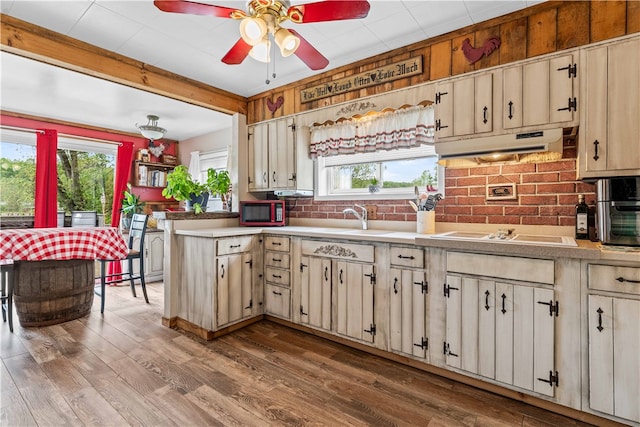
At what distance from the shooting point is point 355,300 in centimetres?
256

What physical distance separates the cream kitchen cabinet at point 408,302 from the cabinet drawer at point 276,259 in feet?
3.47

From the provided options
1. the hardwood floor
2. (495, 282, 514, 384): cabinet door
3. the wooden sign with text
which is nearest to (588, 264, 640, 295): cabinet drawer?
(495, 282, 514, 384): cabinet door

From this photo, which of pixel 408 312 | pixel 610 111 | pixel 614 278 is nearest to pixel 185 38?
pixel 408 312

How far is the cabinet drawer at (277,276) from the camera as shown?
3.02 meters

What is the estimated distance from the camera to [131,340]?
8.95 ft

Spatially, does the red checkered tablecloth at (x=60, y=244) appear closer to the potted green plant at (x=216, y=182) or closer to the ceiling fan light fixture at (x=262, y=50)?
the potted green plant at (x=216, y=182)

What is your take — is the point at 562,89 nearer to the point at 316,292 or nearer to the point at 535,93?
the point at 535,93

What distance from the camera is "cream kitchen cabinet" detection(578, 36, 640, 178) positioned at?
1.74 meters

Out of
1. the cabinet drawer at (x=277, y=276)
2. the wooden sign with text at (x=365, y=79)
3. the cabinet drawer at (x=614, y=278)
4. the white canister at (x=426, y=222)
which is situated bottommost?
the cabinet drawer at (x=277, y=276)

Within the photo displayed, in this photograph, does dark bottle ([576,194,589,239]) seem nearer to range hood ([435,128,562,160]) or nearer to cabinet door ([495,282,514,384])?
range hood ([435,128,562,160])

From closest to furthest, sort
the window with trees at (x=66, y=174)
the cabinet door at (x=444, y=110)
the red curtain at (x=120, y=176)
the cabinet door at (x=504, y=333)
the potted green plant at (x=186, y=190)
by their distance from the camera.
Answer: the cabinet door at (x=504, y=333) < the cabinet door at (x=444, y=110) < the potted green plant at (x=186, y=190) < the window with trees at (x=66, y=174) < the red curtain at (x=120, y=176)

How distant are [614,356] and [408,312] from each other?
1098 mm

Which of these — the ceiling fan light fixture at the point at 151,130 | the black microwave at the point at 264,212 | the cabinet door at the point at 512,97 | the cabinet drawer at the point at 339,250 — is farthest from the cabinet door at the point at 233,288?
Answer: the ceiling fan light fixture at the point at 151,130

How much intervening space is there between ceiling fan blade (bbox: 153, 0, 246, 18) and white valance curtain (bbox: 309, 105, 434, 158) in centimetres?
157
